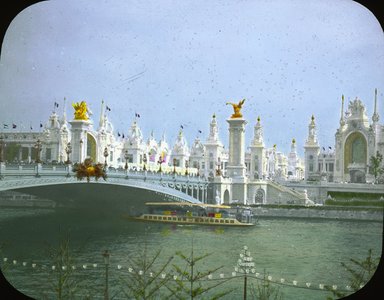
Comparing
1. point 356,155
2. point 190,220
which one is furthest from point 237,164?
point 356,155

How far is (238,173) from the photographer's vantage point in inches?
295

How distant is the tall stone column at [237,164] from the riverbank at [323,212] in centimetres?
29

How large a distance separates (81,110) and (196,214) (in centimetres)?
173

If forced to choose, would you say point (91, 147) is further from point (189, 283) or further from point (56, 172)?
point (189, 283)

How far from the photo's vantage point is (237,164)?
7.52 meters

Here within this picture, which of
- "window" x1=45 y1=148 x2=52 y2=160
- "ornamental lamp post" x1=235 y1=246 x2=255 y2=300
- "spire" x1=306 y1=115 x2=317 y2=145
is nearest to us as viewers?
"ornamental lamp post" x1=235 y1=246 x2=255 y2=300

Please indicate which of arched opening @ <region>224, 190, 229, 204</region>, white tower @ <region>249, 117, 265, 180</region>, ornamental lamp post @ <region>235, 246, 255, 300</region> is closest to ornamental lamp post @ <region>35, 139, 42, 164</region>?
arched opening @ <region>224, 190, 229, 204</region>

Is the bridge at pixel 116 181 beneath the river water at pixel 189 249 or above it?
above

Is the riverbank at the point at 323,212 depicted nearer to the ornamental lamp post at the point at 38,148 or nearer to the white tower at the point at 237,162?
the white tower at the point at 237,162

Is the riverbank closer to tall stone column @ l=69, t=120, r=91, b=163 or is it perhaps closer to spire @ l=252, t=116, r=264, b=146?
spire @ l=252, t=116, r=264, b=146

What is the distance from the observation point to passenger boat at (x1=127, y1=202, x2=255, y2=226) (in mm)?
6773

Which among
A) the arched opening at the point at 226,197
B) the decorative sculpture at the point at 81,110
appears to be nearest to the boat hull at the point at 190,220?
the arched opening at the point at 226,197

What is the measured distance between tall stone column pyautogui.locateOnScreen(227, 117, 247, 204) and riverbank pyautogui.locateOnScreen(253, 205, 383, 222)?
0.95 ft

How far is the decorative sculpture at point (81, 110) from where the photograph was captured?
625cm
